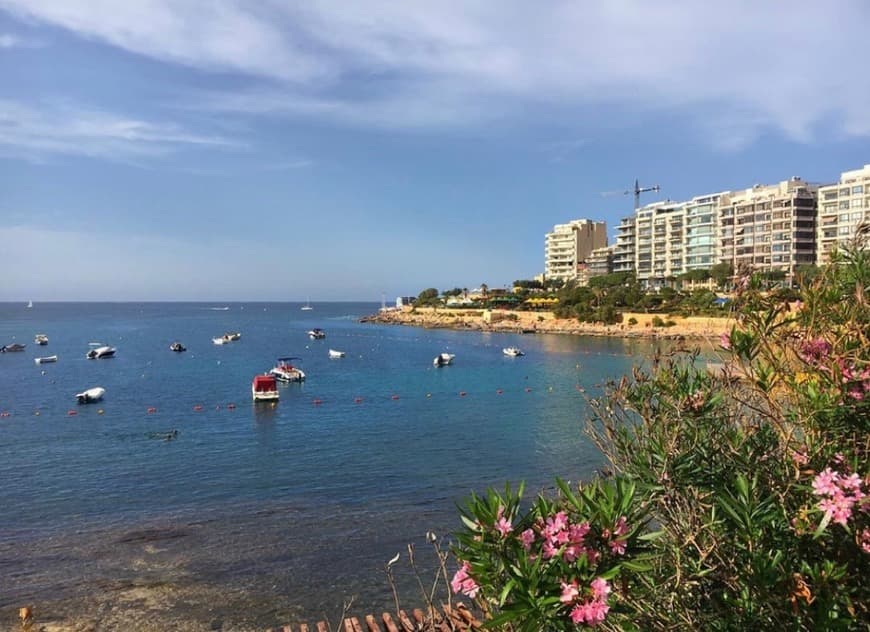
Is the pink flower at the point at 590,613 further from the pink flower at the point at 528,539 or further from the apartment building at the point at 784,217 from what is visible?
the apartment building at the point at 784,217

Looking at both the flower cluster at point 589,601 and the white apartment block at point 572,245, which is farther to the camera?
the white apartment block at point 572,245

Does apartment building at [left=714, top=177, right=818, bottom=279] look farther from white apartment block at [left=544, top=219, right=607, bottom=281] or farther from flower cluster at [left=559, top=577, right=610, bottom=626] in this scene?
→ flower cluster at [left=559, top=577, right=610, bottom=626]

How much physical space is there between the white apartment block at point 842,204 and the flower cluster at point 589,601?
3550 inches

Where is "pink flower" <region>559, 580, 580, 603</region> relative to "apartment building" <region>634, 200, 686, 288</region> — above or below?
below

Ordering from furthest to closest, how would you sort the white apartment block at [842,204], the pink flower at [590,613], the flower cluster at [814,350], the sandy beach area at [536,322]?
1. the white apartment block at [842,204]
2. the sandy beach area at [536,322]
3. the flower cluster at [814,350]
4. the pink flower at [590,613]

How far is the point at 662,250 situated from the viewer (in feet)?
361

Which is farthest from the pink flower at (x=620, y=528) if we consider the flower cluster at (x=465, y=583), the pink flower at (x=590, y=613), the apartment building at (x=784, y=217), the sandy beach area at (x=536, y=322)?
the apartment building at (x=784, y=217)

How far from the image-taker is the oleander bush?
10.6 ft

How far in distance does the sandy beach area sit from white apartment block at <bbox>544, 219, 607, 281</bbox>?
1240 inches

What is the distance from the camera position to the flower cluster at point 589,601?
9.86 ft

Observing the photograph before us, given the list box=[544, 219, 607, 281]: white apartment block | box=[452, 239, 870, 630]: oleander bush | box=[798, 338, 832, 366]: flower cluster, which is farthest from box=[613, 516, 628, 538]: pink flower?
box=[544, 219, 607, 281]: white apartment block

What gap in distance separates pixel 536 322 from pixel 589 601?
93.2 m

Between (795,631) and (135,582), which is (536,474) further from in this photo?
(795,631)

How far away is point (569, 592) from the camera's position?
3078 millimetres
